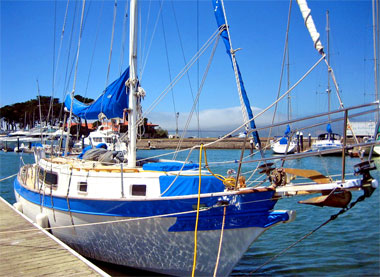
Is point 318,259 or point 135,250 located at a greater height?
point 135,250

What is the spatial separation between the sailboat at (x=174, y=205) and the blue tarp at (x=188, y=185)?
24mm

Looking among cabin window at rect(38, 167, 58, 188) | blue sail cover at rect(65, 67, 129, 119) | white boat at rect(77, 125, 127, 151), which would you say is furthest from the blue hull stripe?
blue sail cover at rect(65, 67, 129, 119)

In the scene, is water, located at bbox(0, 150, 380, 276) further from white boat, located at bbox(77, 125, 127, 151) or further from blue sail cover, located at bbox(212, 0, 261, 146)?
white boat, located at bbox(77, 125, 127, 151)

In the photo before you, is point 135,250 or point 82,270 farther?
point 135,250

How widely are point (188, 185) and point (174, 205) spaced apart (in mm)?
610

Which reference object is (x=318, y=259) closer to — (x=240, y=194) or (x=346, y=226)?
(x=346, y=226)

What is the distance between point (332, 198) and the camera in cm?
632

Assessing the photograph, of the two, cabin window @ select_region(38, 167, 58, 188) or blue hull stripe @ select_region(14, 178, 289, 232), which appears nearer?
blue hull stripe @ select_region(14, 178, 289, 232)

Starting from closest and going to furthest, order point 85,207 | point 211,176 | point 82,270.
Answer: point 82,270 < point 211,176 < point 85,207

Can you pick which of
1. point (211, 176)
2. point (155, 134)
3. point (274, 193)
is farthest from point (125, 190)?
point (155, 134)

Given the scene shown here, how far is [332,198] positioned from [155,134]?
8779 centimetres

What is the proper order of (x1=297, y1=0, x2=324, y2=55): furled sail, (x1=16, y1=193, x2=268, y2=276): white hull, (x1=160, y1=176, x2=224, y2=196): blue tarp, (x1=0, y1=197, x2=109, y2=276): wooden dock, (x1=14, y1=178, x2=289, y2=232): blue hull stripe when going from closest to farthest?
(x1=297, y1=0, x2=324, y2=55): furled sail, (x1=0, y1=197, x2=109, y2=276): wooden dock, (x1=14, y1=178, x2=289, y2=232): blue hull stripe, (x1=16, y1=193, x2=268, y2=276): white hull, (x1=160, y1=176, x2=224, y2=196): blue tarp

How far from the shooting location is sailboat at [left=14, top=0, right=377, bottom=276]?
290 inches

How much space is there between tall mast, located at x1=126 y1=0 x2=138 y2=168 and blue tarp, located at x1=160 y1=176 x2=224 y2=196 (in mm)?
2194
